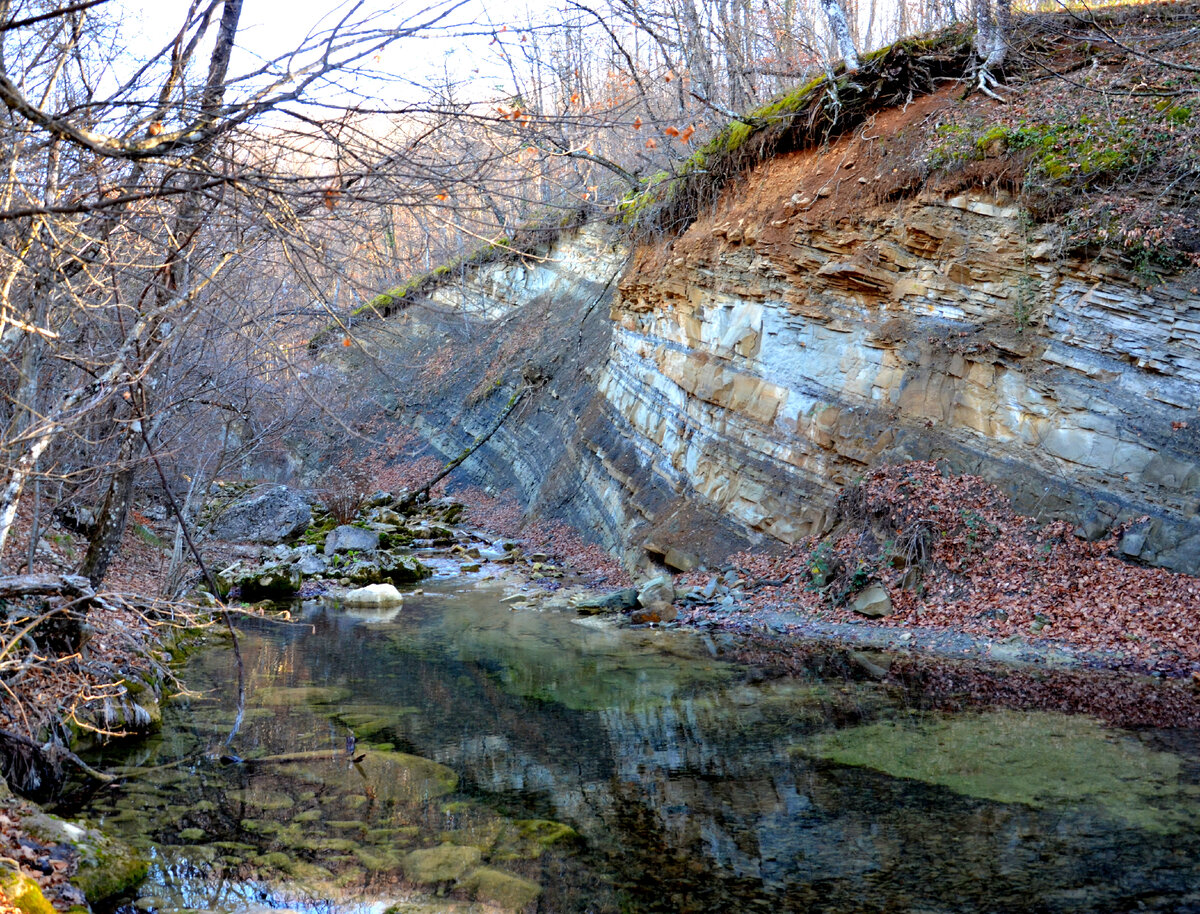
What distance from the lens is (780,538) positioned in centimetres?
1291

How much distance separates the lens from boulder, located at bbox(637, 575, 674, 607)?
12.3 m

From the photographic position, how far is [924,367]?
11.9 metres

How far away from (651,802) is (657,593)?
21.6 ft

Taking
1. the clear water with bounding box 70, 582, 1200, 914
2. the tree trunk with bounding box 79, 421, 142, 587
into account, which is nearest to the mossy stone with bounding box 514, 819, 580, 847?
the clear water with bounding box 70, 582, 1200, 914

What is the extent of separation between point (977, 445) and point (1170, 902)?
7871mm

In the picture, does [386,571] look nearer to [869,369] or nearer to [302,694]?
[302,694]

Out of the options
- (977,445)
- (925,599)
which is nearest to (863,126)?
(977,445)

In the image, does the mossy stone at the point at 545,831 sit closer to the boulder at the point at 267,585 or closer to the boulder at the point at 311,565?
the boulder at the point at 267,585

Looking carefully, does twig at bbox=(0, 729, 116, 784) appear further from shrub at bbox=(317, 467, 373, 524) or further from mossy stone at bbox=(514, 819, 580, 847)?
shrub at bbox=(317, 467, 373, 524)

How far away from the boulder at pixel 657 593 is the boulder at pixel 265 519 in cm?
994

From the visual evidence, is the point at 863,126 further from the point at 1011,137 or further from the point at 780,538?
the point at 780,538

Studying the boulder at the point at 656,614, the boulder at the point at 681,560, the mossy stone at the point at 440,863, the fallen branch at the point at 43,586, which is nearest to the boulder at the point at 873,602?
the boulder at the point at 656,614

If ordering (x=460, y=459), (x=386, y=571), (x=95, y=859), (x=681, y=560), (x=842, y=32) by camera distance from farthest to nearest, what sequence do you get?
(x=460, y=459)
(x=386, y=571)
(x=681, y=560)
(x=842, y=32)
(x=95, y=859)

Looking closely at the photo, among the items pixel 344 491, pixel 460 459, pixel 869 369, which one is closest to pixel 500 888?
pixel 869 369
